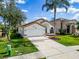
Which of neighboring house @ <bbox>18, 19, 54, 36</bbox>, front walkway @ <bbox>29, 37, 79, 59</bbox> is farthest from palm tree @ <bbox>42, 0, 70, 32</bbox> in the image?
front walkway @ <bbox>29, 37, 79, 59</bbox>

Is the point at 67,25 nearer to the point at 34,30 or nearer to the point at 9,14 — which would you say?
the point at 34,30

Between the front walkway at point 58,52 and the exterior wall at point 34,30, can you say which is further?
the exterior wall at point 34,30

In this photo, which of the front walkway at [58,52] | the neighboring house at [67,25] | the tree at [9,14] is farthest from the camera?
the neighboring house at [67,25]

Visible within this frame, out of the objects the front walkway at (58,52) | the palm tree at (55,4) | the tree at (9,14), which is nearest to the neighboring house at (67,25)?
the palm tree at (55,4)

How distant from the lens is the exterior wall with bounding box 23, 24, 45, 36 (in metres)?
40.3

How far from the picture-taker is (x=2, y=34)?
33.5m

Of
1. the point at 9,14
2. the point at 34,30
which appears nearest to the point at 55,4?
the point at 34,30

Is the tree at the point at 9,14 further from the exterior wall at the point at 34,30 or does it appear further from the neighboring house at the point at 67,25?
the neighboring house at the point at 67,25

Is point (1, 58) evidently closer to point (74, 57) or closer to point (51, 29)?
point (74, 57)

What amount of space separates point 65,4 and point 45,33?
8.85 metres

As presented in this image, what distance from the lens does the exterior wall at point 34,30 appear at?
40281 mm

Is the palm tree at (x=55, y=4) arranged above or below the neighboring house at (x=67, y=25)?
above

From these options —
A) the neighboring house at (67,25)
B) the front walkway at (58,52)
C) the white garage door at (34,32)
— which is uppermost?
the neighboring house at (67,25)

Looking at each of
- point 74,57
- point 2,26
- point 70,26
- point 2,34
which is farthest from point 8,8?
point 70,26
